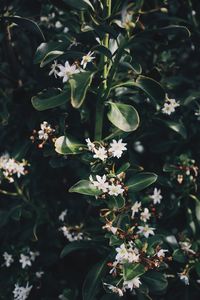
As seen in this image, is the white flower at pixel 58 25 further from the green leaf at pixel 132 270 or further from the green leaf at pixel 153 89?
the green leaf at pixel 132 270

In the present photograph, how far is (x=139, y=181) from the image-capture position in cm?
210

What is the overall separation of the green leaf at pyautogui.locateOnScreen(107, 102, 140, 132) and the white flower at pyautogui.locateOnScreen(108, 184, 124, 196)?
235 mm

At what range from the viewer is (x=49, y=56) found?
6.51ft

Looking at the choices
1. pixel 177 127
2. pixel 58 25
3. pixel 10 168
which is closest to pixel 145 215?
pixel 177 127

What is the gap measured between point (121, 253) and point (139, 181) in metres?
0.31

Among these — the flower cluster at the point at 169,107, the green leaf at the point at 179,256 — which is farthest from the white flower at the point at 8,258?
the flower cluster at the point at 169,107

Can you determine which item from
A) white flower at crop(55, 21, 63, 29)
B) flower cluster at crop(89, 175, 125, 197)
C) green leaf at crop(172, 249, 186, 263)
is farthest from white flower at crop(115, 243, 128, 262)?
white flower at crop(55, 21, 63, 29)

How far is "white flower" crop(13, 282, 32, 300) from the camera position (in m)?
2.39

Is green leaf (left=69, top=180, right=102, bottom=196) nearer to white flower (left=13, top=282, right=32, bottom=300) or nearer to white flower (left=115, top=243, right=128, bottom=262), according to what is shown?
white flower (left=115, top=243, right=128, bottom=262)

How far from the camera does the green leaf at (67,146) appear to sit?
2.05m

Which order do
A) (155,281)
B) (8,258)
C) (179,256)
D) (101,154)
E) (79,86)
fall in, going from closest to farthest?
(79,86)
(101,154)
(155,281)
(179,256)
(8,258)

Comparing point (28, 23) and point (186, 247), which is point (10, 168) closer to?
point (28, 23)

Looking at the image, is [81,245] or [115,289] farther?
[81,245]

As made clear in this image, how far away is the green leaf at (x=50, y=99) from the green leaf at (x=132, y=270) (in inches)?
28.1
